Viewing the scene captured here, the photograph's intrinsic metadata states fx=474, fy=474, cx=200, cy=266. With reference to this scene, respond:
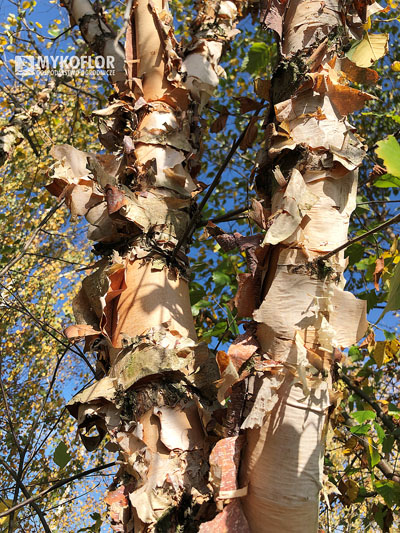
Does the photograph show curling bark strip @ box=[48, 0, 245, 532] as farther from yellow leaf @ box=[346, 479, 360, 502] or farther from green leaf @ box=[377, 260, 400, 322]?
yellow leaf @ box=[346, 479, 360, 502]

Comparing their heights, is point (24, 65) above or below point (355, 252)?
above

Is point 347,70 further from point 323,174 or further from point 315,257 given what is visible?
point 315,257

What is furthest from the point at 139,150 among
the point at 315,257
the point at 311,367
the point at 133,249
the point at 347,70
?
the point at 311,367

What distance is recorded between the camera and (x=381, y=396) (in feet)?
15.4

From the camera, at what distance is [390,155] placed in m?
0.67

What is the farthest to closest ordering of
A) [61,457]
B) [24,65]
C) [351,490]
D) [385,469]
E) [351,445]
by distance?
1. [24,65]
2. [385,469]
3. [351,445]
4. [351,490]
5. [61,457]

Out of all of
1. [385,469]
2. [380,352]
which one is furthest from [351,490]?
[385,469]

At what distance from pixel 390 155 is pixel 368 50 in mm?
612

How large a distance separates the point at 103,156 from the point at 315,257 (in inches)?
35.7

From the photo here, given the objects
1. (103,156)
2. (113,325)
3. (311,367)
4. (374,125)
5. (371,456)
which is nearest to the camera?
(311,367)

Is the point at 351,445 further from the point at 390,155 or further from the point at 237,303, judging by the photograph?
the point at 390,155

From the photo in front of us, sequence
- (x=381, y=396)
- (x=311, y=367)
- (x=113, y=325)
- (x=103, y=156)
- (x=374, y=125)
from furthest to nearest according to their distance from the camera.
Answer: (x=374, y=125) → (x=381, y=396) → (x=103, y=156) → (x=113, y=325) → (x=311, y=367)

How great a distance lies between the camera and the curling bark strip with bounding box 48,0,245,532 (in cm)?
107

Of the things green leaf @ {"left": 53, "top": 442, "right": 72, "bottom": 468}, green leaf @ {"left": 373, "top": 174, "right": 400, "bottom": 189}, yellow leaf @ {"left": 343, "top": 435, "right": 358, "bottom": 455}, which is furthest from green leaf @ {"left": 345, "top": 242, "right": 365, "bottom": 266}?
green leaf @ {"left": 53, "top": 442, "right": 72, "bottom": 468}
